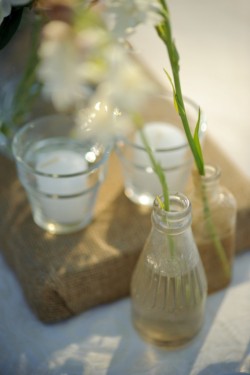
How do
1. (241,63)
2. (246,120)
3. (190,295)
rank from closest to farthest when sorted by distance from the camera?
1. (190,295)
2. (246,120)
3. (241,63)

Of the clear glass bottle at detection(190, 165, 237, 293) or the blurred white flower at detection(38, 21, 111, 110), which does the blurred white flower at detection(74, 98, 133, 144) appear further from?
the clear glass bottle at detection(190, 165, 237, 293)

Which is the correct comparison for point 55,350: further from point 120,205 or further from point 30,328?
point 120,205

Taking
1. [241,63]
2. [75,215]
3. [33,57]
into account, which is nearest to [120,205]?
[75,215]

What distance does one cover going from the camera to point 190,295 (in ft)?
1.59

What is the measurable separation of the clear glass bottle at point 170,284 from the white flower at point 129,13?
0.16 m

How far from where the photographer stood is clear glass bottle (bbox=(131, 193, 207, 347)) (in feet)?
1.46

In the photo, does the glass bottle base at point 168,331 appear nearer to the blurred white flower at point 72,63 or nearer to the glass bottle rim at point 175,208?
the glass bottle rim at point 175,208

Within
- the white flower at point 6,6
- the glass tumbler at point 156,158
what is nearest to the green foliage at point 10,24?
the white flower at point 6,6

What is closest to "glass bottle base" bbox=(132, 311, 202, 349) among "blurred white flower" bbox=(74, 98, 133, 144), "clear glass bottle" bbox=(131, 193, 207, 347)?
"clear glass bottle" bbox=(131, 193, 207, 347)

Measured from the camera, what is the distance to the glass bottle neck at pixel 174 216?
0.43 m

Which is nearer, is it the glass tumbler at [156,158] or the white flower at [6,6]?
the white flower at [6,6]


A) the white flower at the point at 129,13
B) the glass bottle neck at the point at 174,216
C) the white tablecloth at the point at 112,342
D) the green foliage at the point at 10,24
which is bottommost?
the white tablecloth at the point at 112,342

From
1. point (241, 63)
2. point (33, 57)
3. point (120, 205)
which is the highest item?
point (33, 57)

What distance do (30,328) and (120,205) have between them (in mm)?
135
